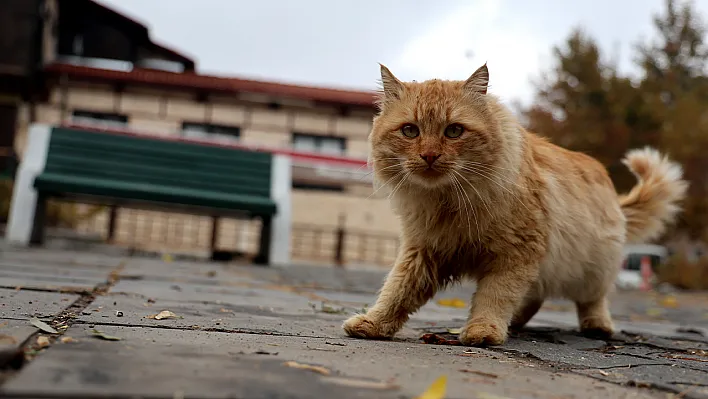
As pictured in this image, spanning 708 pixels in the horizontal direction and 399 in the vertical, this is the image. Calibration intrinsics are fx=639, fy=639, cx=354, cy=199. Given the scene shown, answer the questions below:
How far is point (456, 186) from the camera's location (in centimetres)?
261

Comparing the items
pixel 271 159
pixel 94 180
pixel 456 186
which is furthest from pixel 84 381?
pixel 271 159

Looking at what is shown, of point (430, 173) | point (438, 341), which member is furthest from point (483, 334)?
point (430, 173)

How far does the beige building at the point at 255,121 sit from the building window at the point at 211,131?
26 millimetres

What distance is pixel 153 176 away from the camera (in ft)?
25.0

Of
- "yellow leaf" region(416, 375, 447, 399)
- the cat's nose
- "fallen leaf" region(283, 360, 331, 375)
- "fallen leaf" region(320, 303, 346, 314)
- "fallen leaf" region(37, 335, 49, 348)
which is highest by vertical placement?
the cat's nose

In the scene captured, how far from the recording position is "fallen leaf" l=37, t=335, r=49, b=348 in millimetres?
1539

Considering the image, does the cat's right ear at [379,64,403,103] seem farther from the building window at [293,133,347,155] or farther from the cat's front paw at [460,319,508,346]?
the building window at [293,133,347,155]

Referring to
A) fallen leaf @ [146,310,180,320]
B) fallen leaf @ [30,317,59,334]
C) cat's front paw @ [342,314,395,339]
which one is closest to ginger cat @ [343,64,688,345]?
cat's front paw @ [342,314,395,339]

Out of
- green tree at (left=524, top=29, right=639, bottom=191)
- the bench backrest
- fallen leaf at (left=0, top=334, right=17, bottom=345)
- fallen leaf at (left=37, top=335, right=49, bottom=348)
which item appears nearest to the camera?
fallen leaf at (left=0, top=334, right=17, bottom=345)

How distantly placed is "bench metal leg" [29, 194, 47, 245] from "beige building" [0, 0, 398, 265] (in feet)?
23.7

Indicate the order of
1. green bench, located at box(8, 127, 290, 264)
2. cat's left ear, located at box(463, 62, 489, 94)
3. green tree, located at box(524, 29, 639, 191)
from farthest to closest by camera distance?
green tree, located at box(524, 29, 639, 191) → green bench, located at box(8, 127, 290, 264) → cat's left ear, located at box(463, 62, 489, 94)

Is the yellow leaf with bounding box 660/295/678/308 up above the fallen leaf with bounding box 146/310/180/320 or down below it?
below

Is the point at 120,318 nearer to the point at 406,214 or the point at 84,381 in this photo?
the point at 84,381

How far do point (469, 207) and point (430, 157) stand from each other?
285mm
